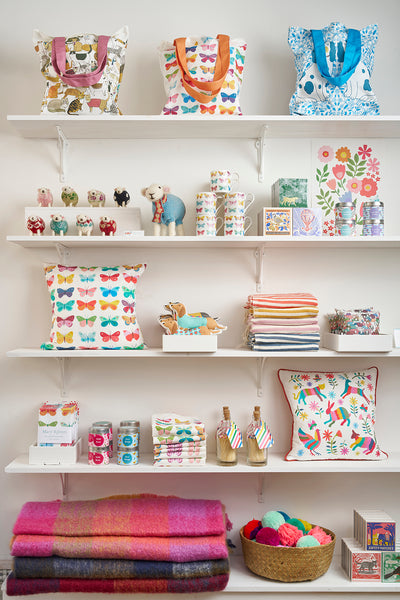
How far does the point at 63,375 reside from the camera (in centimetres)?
229

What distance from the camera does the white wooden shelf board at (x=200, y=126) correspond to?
6.89 ft

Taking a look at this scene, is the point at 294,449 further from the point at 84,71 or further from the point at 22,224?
the point at 84,71

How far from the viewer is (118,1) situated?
7.68 feet

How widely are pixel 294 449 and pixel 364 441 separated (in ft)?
0.85

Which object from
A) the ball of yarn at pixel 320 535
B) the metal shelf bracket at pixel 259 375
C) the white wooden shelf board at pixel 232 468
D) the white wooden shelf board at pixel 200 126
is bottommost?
the ball of yarn at pixel 320 535

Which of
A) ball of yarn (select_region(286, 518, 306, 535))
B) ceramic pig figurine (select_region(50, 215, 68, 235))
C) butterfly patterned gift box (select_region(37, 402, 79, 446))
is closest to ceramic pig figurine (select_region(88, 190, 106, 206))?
ceramic pig figurine (select_region(50, 215, 68, 235))

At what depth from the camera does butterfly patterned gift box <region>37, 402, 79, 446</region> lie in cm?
214

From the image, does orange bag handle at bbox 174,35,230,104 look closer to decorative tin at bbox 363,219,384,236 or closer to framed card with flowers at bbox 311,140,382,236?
framed card with flowers at bbox 311,140,382,236

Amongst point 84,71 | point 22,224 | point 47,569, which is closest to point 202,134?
point 84,71

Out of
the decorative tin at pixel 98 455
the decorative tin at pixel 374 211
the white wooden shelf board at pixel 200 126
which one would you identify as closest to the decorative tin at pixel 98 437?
the decorative tin at pixel 98 455

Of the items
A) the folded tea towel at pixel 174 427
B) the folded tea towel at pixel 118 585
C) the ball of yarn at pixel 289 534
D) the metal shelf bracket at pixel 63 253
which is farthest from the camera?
the metal shelf bracket at pixel 63 253

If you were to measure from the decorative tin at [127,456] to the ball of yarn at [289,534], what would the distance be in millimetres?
561

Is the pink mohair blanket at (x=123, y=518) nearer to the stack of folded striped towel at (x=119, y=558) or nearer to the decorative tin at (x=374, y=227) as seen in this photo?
the stack of folded striped towel at (x=119, y=558)

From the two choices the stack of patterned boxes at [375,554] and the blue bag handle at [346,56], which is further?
the blue bag handle at [346,56]
